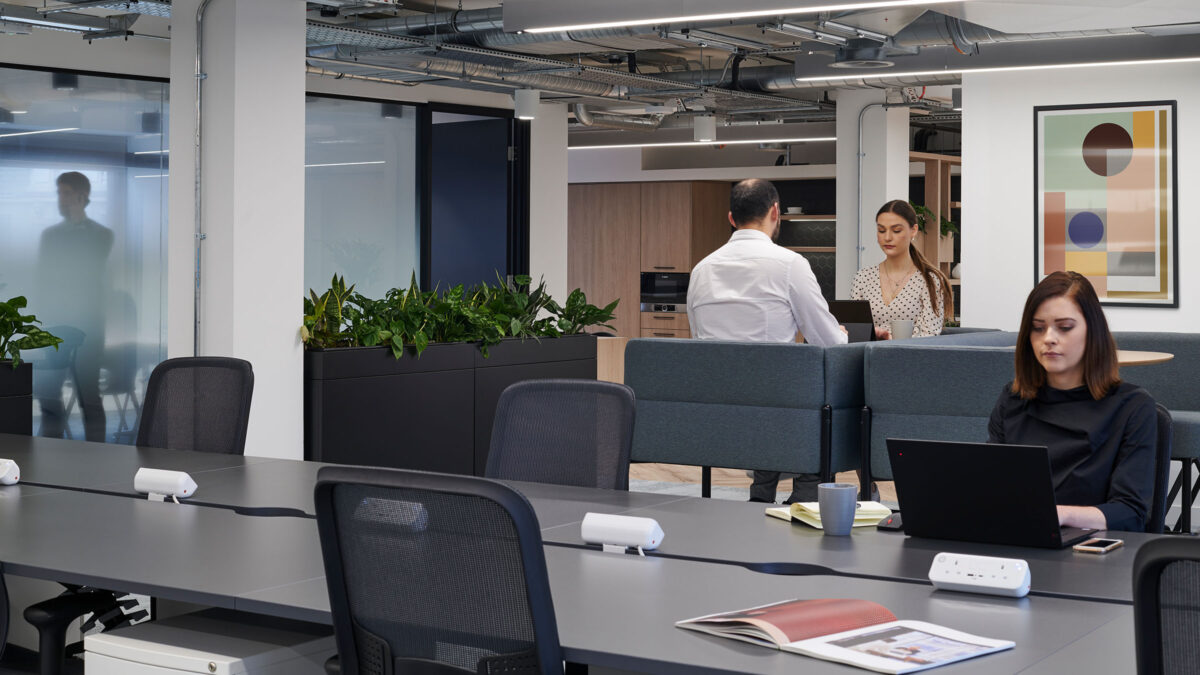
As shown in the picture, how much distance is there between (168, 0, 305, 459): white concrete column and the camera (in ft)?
20.9

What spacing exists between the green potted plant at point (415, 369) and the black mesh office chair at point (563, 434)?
3001mm

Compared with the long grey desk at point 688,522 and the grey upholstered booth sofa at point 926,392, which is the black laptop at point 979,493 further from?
the grey upholstered booth sofa at point 926,392

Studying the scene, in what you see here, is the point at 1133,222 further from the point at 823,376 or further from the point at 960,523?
the point at 960,523

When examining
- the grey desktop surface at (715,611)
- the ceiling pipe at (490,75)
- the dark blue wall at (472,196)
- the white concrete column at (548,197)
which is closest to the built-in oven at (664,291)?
the white concrete column at (548,197)

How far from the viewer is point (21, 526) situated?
9.96ft

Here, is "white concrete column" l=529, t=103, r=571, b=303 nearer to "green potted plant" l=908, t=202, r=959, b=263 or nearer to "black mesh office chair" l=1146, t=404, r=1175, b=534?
"green potted plant" l=908, t=202, r=959, b=263

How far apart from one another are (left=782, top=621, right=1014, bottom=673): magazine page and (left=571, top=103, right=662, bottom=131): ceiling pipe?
10.4 meters

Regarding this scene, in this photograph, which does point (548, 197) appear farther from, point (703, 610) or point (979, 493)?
point (703, 610)

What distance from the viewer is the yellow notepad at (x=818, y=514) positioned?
10.00ft

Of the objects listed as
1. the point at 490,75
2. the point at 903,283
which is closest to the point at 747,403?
the point at 903,283

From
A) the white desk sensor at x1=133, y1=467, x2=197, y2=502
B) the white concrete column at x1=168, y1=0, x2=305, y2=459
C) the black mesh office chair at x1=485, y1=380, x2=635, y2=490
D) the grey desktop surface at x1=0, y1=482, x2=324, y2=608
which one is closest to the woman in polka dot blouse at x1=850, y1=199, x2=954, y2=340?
the white concrete column at x1=168, y1=0, x2=305, y2=459

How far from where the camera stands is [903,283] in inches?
279

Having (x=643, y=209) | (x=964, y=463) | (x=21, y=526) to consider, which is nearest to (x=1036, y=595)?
(x=964, y=463)

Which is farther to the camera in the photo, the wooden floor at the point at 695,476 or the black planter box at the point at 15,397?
the wooden floor at the point at 695,476
